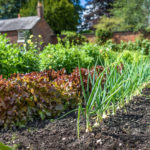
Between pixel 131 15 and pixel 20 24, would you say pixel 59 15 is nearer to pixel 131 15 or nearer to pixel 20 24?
pixel 20 24

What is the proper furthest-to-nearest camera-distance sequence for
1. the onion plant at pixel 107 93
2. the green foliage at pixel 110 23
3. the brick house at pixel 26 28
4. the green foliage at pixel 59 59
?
the green foliage at pixel 110 23 → the brick house at pixel 26 28 → the green foliage at pixel 59 59 → the onion plant at pixel 107 93

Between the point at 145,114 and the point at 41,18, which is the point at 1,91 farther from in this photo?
the point at 41,18

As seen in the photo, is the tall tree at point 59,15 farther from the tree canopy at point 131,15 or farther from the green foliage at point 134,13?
the green foliage at point 134,13

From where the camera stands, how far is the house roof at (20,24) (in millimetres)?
20953

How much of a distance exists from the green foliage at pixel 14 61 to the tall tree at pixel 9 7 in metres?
30.1

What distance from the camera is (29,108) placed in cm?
241

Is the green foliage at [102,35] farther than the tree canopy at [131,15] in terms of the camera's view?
No

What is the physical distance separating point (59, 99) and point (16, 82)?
0.56 m

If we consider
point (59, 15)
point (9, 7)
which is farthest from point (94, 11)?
point (9, 7)

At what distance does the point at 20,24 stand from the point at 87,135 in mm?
21695

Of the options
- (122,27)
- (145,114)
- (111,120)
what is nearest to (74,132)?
(111,120)

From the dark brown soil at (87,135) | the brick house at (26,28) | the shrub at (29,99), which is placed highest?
the brick house at (26,28)

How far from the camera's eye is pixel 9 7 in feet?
107

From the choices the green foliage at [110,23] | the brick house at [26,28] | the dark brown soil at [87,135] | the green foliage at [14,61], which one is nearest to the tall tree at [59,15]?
the brick house at [26,28]
